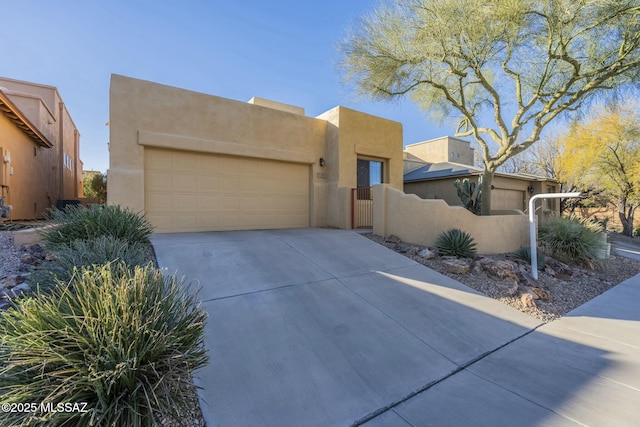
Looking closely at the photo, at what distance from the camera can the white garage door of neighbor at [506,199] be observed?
16.2m

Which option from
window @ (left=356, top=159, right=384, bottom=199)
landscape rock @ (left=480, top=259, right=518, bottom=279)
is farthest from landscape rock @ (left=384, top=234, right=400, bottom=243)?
window @ (left=356, top=159, right=384, bottom=199)

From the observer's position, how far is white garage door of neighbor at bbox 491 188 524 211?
53.2 ft

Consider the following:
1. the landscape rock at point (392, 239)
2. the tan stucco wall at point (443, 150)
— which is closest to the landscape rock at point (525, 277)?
the landscape rock at point (392, 239)

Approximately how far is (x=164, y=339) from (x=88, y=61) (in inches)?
451

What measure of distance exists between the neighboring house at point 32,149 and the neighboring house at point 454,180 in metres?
17.3

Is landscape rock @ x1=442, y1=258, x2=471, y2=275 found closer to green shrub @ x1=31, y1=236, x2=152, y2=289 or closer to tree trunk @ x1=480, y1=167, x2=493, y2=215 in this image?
tree trunk @ x1=480, y1=167, x2=493, y2=215

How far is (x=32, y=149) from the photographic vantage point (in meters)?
12.3

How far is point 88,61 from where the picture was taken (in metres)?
9.77

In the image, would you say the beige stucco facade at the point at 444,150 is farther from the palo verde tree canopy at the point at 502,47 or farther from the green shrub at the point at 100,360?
the green shrub at the point at 100,360

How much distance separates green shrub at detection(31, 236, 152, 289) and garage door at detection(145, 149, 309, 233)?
3988 mm

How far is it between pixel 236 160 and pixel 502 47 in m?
9.06

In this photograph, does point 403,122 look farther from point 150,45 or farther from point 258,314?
point 258,314

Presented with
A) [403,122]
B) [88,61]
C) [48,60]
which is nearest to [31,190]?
[48,60]

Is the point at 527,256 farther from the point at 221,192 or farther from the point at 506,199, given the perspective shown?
the point at 506,199
